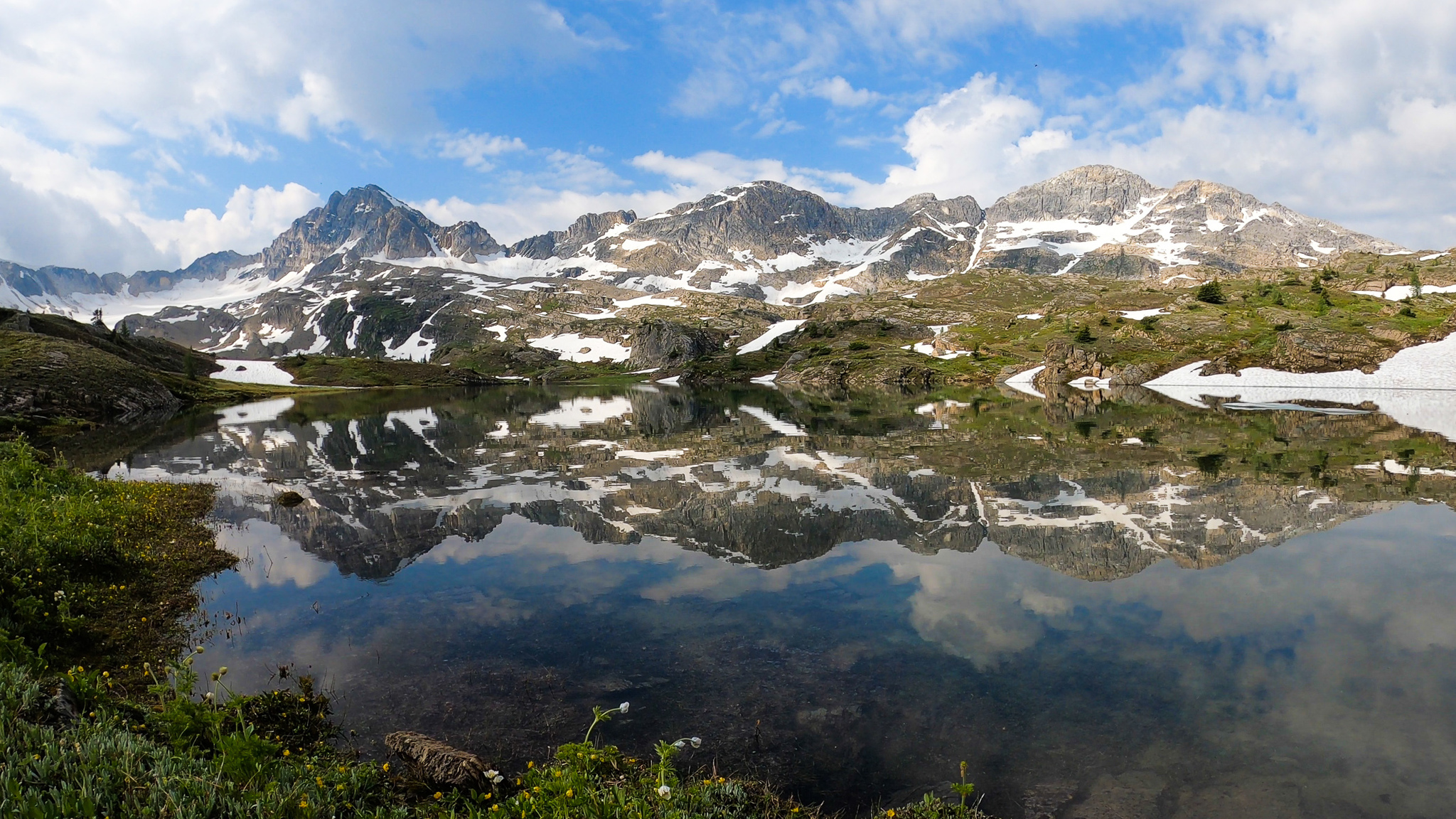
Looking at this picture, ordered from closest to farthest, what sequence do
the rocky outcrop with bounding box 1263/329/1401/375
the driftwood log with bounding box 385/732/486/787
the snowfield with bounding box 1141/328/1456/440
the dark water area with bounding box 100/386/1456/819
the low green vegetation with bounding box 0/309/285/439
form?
the driftwood log with bounding box 385/732/486/787 < the dark water area with bounding box 100/386/1456/819 < the low green vegetation with bounding box 0/309/285/439 < the snowfield with bounding box 1141/328/1456/440 < the rocky outcrop with bounding box 1263/329/1401/375

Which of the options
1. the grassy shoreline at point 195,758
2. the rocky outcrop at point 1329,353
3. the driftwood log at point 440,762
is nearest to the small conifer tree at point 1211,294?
the rocky outcrop at point 1329,353

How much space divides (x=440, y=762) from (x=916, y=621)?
10.5 meters

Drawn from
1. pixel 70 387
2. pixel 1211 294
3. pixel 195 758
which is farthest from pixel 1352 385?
pixel 70 387

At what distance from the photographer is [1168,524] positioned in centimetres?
2266

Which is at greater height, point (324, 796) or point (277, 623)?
point (324, 796)

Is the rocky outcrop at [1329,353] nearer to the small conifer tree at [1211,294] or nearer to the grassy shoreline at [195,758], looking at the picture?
the small conifer tree at [1211,294]

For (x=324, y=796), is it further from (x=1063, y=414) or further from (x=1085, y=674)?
(x=1063, y=414)

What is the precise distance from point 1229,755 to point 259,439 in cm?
6948

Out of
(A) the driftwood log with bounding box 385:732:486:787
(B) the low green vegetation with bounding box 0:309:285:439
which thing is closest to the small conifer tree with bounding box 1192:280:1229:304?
(A) the driftwood log with bounding box 385:732:486:787

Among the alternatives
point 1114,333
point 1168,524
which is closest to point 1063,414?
point 1168,524

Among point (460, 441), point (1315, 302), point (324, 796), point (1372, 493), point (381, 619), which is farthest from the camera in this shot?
point (1315, 302)

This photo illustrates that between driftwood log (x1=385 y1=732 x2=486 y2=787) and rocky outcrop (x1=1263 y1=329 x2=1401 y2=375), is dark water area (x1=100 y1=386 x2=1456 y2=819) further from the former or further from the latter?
rocky outcrop (x1=1263 y1=329 x2=1401 y2=375)

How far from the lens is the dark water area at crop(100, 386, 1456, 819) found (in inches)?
388

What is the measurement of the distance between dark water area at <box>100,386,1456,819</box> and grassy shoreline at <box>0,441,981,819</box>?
3.39 feet
